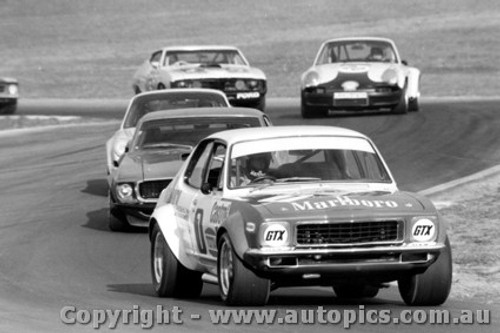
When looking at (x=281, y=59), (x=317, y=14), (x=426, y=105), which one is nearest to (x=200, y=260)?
(x=426, y=105)

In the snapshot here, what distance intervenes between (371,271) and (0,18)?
61.1 meters

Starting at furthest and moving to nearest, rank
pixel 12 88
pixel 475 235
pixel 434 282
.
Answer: pixel 12 88, pixel 475 235, pixel 434 282

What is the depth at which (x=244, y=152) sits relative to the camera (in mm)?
10602

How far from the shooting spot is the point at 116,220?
614 inches

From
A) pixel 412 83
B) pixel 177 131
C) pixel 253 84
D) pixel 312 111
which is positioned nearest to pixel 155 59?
pixel 253 84

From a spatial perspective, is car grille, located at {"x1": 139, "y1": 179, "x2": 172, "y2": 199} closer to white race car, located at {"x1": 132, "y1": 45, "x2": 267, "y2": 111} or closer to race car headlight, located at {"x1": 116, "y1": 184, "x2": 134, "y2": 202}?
race car headlight, located at {"x1": 116, "y1": 184, "x2": 134, "y2": 202}

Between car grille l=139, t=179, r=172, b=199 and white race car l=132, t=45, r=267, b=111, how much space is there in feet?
39.1

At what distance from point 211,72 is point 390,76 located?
3510 mm

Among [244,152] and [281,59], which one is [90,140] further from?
[281,59]

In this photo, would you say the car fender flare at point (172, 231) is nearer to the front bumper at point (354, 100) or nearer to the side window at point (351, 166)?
the side window at point (351, 166)

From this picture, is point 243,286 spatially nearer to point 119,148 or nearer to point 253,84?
point 119,148

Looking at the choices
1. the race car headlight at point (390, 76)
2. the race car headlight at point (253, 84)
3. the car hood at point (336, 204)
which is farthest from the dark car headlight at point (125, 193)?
the race car headlight at point (253, 84)

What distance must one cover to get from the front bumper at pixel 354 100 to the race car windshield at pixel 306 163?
15.5 m

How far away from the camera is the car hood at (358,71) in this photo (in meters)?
26.1
